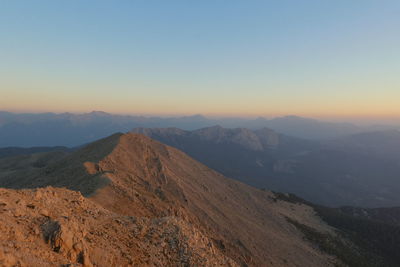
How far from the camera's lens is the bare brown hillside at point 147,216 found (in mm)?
11336

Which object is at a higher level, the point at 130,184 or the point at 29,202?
the point at 29,202

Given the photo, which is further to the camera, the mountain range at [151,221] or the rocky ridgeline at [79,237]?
the mountain range at [151,221]

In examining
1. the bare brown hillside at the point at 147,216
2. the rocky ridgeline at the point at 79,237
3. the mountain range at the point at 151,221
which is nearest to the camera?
the rocky ridgeline at the point at 79,237

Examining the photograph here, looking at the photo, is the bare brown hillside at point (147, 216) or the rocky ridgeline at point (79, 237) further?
the bare brown hillside at point (147, 216)

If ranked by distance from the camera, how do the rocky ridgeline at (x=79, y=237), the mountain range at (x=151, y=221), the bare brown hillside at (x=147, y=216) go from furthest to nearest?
the bare brown hillside at (x=147, y=216), the mountain range at (x=151, y=221), the rocky ridgeline at (x=79, y=237)

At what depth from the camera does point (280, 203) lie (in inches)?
2571

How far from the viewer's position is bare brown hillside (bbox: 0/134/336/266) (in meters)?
11.3

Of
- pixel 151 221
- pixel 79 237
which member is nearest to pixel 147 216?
pixel 151 221

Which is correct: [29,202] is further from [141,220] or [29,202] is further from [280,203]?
[280,203]

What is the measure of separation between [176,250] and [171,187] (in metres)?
24.3

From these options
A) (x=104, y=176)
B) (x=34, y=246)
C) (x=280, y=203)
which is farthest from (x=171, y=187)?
(x=280, y=203)

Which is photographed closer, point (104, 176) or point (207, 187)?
point (104, 176)

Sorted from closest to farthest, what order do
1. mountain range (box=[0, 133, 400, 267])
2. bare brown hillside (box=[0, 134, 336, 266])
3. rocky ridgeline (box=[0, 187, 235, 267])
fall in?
1. rocky ridgeline (box=[0, 187, 235, 267])
2. mountain range (box=[0, 133, 400, 267])
3. bare brown hillside (box=[0, 134, 336, 266])

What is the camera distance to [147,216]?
78.5 feet
